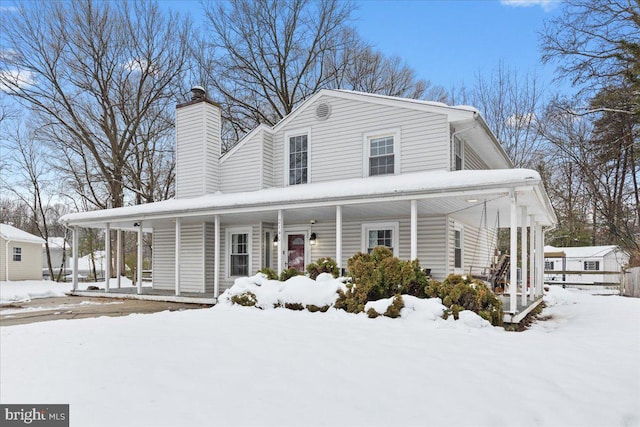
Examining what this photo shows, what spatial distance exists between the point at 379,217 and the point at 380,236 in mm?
515

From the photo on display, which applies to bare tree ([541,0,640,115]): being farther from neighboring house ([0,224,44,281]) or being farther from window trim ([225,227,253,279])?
neighboring house ([0,224,44,281])

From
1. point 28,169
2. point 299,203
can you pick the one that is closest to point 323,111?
point 299,203

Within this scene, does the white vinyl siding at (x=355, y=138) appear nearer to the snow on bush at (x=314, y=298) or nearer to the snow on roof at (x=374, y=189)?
the snow on roof at (x=374, y=189)

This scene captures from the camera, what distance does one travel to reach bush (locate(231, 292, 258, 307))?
27.7 feet

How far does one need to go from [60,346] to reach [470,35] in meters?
16.5

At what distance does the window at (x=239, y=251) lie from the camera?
12.6 metres

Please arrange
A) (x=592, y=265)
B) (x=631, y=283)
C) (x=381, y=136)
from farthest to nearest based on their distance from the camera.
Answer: (x=592, y=265), (x=631, y=283), (x=381, y=136)

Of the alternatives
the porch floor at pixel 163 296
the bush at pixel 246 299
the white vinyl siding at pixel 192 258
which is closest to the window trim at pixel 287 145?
the white vinyl siding at pixel 192 258

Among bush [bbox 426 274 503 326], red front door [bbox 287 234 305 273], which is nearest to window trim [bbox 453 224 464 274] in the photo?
bush [bbox 426 274 503 326]

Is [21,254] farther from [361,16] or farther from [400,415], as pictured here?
[400,415]

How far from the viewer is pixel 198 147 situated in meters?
13.5

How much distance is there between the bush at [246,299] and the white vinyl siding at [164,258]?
6.06 m

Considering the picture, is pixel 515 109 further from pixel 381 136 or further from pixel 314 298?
pixel 314 298

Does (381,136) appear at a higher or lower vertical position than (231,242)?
higher
